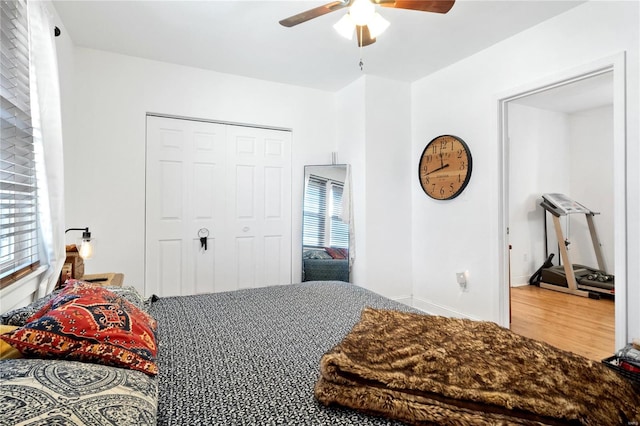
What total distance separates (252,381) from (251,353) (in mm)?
207

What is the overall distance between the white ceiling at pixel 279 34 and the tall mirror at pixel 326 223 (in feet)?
3.71

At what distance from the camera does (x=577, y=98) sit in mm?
4504

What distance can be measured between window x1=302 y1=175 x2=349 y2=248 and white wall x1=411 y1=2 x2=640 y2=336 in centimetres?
87

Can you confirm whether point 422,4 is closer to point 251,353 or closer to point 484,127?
point 484,127

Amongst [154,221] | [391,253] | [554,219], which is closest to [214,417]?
[154,221]

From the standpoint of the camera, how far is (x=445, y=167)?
11.2ft

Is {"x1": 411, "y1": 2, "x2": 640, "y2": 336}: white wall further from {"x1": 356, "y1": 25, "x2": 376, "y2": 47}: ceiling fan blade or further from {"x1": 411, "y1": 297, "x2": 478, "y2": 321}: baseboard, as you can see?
{"x1": 356, "y1": 25, "x2": 376, "y2": 47}: ceiling fan blade

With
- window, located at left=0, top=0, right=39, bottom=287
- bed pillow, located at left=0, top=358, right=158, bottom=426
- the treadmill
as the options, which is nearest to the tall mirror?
window, located at left=0, top=0, right=39, bottom=287

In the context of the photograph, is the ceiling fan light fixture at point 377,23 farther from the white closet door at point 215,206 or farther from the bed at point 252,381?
the white closet door at point 215,206

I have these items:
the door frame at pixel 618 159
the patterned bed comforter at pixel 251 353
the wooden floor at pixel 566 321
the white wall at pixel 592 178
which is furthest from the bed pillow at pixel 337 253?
the white wall at pixel 592 178

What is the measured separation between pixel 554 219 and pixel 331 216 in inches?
133

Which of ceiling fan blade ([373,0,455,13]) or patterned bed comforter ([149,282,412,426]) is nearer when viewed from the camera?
patterned bed comforter ([149,282,412,426])

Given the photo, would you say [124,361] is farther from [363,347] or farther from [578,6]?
[578,6]

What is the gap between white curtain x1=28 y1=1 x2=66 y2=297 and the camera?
1.66 m
